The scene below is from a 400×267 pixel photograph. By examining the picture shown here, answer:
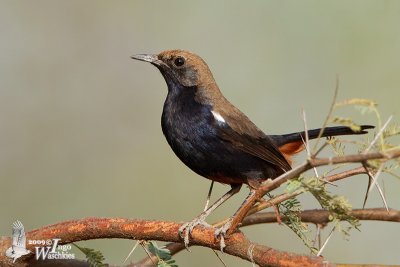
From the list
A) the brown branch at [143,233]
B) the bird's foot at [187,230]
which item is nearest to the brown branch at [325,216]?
the brown branch at [143,233]

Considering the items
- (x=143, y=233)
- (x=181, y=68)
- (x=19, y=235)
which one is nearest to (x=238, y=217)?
(x=143, y=233)

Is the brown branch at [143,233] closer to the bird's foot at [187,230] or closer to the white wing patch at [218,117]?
the bird's foot at [187,230]

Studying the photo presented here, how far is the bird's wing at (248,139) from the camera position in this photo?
4531 millimetres

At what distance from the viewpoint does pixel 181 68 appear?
17.0ft

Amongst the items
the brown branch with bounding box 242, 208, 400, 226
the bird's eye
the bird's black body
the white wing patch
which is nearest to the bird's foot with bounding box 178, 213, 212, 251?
the brown branch with bounding box 242, 208, 400, 226

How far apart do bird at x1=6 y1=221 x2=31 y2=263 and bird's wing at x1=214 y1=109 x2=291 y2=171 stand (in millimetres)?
1658

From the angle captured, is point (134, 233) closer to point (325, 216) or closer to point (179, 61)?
point (325, 216)

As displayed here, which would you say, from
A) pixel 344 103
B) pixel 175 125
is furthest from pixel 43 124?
pixel 344 103

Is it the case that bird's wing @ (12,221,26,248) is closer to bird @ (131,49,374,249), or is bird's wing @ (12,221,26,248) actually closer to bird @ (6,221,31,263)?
bird @ (6,221,31,263)

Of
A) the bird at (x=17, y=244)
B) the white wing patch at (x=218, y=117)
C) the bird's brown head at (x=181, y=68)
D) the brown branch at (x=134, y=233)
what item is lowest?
the bird at (x=17, y=244)

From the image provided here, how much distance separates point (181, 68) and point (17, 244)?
7.30 ft

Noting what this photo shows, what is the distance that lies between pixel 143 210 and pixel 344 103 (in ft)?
12.4

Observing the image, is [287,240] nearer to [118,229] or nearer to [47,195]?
[47,195]

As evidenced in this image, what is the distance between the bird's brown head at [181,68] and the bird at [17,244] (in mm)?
2085
